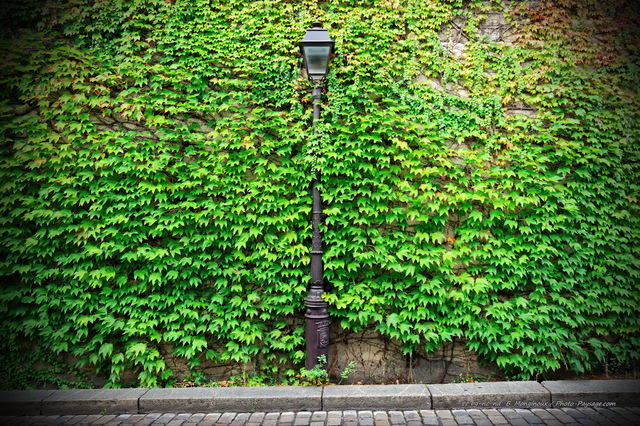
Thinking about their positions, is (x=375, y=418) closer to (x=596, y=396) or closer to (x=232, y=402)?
(x=232, y=402)

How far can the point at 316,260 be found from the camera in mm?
4906

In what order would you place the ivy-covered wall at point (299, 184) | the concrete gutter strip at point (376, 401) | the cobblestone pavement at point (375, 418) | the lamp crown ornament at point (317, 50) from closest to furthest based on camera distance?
the cobblestone pavement at point (375, 418)
the concrete gutter strip at point (376, 401)
the lamp crown ornament at point (317, 50)
the ivy-covered wall at point (299, 184)

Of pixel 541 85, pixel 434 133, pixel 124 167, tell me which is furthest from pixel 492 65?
pixel 124 167

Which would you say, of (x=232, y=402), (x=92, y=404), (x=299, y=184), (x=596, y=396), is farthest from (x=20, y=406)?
(x=596, y=396)

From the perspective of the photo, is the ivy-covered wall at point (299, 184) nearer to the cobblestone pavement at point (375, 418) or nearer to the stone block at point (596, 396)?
the stone block at point (596, 396)

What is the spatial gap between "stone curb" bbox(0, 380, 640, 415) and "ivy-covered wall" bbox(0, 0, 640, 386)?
618mm

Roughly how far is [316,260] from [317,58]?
270 centimetres

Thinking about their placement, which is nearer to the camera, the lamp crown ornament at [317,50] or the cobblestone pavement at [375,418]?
the cobblestone pavement at [375,418]

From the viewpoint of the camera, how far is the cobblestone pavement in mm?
4008

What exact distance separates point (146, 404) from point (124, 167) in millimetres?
3216

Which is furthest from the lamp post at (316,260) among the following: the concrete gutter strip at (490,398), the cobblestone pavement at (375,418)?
the concrete gutter strip at (490,398)

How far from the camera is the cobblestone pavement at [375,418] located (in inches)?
158

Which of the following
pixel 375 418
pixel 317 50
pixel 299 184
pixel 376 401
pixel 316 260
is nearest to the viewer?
pixel 375 418

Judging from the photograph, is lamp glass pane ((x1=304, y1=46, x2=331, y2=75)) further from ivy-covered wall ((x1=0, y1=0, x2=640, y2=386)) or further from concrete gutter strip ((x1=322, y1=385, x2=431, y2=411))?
concrete gutter strip ((x1=322, y1=385, x2=431, y2=411))
